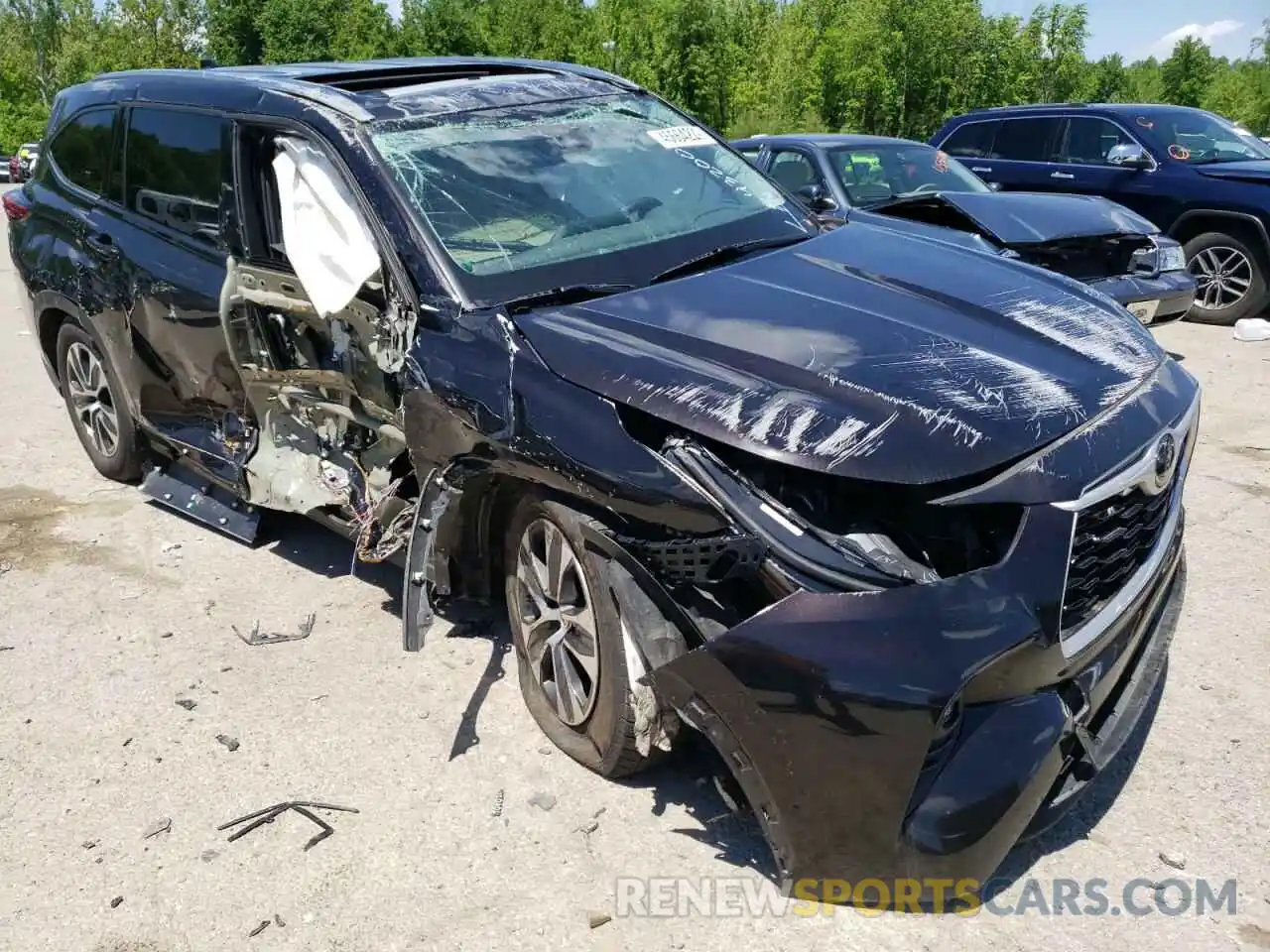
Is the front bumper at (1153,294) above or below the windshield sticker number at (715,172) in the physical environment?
below

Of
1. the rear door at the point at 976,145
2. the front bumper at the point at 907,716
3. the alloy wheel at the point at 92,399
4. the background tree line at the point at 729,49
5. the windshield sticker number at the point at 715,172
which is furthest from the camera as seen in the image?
the background tree line at the point at 729,49

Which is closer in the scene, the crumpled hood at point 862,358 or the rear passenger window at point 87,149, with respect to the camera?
the crumpled hood at point 862,358

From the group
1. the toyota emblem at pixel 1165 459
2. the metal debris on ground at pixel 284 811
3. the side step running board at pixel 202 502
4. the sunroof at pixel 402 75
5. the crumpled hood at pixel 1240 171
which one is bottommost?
the metal debris on ground at pixel 284 811

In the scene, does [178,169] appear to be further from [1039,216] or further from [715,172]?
[1039,216]

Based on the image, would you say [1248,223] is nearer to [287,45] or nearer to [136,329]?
[136,329]

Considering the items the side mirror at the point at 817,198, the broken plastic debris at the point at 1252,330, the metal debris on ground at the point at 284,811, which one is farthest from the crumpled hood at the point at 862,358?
the broken plastic debris at the point at 1252,330

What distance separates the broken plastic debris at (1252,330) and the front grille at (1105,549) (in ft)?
22.4

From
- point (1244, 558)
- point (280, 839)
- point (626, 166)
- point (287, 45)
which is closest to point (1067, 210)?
point (1244, 558)

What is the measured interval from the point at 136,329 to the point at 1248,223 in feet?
28.6

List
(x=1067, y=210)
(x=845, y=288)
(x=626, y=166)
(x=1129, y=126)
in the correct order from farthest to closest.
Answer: (x=1129, y=126), (x=1067, y=210), (x=626, y=166), (x=845, y=288)

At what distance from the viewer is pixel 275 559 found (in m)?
4.87

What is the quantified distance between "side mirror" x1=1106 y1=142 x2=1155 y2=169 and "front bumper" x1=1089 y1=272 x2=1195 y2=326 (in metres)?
2.51

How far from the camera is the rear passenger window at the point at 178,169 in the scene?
4188 millimetres

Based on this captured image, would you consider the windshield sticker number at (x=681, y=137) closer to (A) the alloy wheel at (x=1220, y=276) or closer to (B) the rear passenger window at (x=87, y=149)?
(B) the rear passenger window at (x=87, y=149)
